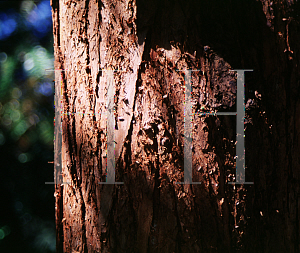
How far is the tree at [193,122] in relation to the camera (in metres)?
0.56

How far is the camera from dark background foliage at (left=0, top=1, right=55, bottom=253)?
5.63 feet

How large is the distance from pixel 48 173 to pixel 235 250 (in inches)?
61.8

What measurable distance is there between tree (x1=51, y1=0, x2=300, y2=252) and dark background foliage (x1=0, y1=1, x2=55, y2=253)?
1.31 metres

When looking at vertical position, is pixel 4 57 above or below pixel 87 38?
above

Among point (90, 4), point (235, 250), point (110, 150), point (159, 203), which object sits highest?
point (90, 4)

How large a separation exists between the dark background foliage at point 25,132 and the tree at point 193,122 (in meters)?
1.31

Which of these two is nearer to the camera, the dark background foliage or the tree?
the tree

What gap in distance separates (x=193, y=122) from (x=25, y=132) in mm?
1572

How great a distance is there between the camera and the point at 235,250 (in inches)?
22.5

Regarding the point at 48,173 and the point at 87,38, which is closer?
the point at 87,38

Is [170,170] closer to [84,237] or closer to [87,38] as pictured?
[84,237]

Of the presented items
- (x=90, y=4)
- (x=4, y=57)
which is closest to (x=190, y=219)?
(x=90, y=4)

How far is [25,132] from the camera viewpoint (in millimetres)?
1713

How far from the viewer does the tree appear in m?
0.56
